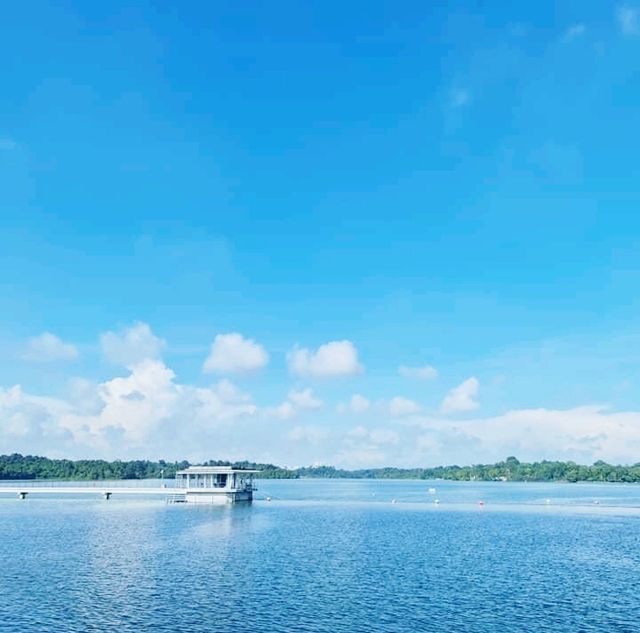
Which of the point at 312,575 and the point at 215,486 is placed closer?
the point at 312,575

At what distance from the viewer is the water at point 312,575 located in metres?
49.9

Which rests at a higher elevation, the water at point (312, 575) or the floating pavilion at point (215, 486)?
the floating pavilion at point (215, 486)

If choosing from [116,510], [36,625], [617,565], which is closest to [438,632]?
[36,625]

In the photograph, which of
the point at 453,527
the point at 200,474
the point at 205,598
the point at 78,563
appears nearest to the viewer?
the point at 205,598

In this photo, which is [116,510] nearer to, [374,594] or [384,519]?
[384,519]

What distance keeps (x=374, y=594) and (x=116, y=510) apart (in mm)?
99811

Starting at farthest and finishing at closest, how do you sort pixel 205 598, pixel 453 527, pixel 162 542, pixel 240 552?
pixel 453 527 → pixel 162 542 → pixel 240 552 → pixel 205 598

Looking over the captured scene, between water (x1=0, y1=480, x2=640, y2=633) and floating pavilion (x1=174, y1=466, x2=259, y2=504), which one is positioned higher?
floating pavilion (x1=174, y1=466, x2=259, y2=504)

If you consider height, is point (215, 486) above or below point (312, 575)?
above

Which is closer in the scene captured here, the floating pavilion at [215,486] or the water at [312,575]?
the water at [312,575]

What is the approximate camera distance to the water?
164 feet

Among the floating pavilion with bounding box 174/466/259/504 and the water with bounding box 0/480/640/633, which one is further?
the floating pavilion with bounding box 174/466/259/504

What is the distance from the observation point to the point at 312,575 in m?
67.1

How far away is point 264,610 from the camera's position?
2061 inches
